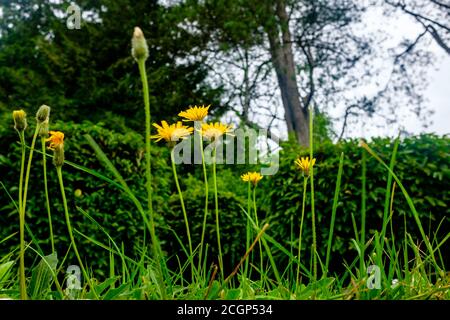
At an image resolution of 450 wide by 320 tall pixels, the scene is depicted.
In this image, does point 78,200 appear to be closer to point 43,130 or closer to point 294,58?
point 43,130

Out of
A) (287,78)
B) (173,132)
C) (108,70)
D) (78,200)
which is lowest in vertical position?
(78,200)

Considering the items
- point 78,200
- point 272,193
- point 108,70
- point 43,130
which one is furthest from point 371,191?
point 108,70

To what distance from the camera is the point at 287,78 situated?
725 centimetres

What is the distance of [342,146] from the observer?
271 cm

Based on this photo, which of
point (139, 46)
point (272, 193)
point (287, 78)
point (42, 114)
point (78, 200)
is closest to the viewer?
point (139, 46)

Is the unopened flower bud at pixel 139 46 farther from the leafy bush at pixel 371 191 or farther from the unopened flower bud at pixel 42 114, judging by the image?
the leafy bush at pixel 371 191

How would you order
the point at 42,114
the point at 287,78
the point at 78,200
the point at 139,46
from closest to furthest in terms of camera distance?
the point at 139,46, the point at 42,114, the point at 78,200, the point at 287,78

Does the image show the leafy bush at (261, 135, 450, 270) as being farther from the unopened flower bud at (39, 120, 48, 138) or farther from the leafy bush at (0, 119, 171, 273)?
the unopened flower bud at (39, 120, 48, 138)

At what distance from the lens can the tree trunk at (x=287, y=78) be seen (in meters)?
7.22

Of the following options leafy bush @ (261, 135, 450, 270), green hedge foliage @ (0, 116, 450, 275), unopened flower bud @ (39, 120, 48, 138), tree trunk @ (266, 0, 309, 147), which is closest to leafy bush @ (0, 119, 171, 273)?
green hedge foliage @ (0, 116, 450, 275)

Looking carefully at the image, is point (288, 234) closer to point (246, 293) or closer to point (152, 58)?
point (246, 293)

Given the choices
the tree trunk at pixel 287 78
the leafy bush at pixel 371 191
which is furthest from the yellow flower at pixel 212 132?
the tree trunk at pixel 287 78
